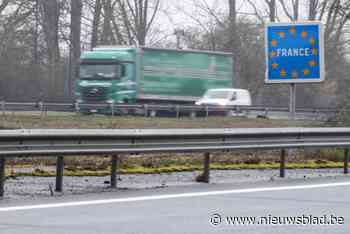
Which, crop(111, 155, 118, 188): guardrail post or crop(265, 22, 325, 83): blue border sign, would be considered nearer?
crop(111, 155, 118, 188): guardrail post

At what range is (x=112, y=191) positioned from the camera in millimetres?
13383

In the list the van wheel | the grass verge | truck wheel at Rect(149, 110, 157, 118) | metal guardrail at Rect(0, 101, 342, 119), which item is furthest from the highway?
the van wheel

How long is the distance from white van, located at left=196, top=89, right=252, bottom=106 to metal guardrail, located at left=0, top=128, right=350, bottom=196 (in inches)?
1221

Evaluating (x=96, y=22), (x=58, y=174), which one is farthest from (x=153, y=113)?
(x=58, y=174)

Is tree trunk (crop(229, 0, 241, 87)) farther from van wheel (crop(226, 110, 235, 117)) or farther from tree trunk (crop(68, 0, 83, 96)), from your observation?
van wheel (crop(226, 110, 235, 117))

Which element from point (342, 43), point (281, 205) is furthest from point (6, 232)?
point (342, 43)

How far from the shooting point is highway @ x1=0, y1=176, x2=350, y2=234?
9.95m

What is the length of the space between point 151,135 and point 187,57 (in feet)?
119

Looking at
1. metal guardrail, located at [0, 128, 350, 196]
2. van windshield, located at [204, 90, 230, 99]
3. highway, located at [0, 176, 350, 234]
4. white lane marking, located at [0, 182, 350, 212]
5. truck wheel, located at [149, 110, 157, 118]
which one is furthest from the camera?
van windshield, located at [204, 90, 230, 99]

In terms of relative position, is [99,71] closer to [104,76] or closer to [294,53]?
[104,76]

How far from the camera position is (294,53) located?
71.6 feet

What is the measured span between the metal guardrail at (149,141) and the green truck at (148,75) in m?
27.7

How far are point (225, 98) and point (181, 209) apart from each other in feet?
121

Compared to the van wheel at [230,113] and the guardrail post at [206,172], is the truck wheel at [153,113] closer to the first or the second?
the van wheel at [230,113]
